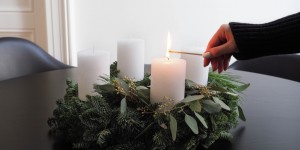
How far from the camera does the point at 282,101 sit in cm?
91

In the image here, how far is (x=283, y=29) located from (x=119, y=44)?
1.33 feet

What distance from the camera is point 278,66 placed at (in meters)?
1.59

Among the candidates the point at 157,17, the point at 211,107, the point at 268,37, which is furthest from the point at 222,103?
the point at 157,17

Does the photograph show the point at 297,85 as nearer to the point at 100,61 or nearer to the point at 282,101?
the point at 282,101

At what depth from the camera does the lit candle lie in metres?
0.62

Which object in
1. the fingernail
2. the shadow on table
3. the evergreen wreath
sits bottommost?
the shadow on table

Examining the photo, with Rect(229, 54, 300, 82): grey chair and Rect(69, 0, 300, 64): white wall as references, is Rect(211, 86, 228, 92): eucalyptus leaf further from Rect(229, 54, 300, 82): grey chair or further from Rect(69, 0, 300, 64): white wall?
Rect(69, 0, 300, 64): white wall

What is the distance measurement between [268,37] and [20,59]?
110 cm

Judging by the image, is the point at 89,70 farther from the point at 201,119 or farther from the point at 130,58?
the point at 201,119

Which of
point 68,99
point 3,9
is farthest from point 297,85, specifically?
point 3,9

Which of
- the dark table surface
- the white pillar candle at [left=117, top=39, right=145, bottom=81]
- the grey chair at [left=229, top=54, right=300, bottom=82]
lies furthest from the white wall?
the white pillar candle at [left=117, top=39, right=145, bottom=81]

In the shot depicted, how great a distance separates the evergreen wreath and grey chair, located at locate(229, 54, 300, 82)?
0.99 meters

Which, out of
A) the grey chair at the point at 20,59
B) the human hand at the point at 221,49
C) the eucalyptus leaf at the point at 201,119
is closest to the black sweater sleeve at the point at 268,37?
the human hand at the point at 221,49

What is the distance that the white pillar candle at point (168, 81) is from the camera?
0.62 meters
